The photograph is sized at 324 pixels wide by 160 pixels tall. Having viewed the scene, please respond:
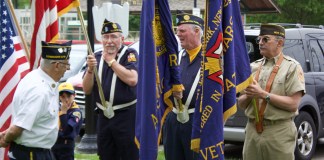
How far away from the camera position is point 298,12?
2933 cm

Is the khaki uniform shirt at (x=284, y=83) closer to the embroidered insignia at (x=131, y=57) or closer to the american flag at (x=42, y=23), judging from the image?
the embroidered insignia at (x=131, y=57)

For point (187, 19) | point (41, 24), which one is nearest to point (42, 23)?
point (41, 24)

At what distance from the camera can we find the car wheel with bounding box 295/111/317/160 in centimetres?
1033

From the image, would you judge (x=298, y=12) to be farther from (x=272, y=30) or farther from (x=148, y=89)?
(x=148, y=89)

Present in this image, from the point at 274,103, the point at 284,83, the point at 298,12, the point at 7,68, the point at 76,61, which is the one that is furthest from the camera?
the point at 298,12

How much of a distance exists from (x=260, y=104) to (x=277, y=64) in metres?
0.46

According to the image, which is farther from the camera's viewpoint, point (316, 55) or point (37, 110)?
point (316, 55)

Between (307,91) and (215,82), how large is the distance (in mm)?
5802

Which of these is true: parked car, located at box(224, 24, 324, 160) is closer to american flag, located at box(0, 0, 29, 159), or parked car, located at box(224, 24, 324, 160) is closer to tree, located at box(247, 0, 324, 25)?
american flag, located at box(0, 0, 29, 159)

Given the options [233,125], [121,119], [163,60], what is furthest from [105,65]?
[233,125]

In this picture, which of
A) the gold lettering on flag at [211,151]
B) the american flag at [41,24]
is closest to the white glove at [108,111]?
the american flag at [41,24]

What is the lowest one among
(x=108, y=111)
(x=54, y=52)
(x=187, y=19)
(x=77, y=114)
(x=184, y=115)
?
(x=77, y=114)

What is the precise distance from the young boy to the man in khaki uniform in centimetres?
237

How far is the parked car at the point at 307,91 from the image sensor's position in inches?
407
